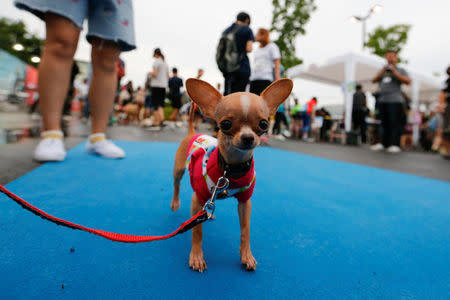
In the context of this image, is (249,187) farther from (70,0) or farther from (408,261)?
(70,0)

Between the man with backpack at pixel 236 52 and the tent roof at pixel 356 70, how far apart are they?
5.90 m

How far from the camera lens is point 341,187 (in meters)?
2.08

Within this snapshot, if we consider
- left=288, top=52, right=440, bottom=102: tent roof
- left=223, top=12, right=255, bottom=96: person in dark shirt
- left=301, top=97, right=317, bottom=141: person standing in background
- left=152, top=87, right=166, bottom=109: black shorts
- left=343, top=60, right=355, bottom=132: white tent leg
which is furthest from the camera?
left=301, top=97, right=317, bottom=141: person standing in background

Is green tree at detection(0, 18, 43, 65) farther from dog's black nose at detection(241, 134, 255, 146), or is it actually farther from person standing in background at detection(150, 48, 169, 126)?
dog's black nose at detection(241, 134, 255, 146)

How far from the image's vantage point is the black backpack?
3.34 meters

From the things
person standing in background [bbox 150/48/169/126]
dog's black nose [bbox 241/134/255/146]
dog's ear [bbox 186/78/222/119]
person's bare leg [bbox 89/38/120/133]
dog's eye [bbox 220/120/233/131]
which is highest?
person standing in background [bbox 150/48/169/126]

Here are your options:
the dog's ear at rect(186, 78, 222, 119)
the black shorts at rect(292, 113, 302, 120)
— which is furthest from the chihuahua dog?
the black shorts at rect(292, 113, 302, 120)

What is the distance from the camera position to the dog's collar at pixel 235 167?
34.7 inches

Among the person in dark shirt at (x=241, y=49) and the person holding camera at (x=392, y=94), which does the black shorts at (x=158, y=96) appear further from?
the person holding camera at (x=392, y=94)

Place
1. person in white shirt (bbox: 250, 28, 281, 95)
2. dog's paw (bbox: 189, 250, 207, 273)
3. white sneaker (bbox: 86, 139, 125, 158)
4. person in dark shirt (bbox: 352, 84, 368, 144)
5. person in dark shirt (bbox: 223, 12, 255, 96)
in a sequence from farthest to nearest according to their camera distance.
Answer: person in dark shirt (bbox: 352, 84, 368, 144) < person in white shirt (bbox: 250, 28, 281, 95) < person in dark shirt (bbox: 223, 12, 255, 96) < white sneaker (bbox: 86, 139, 125, 158) < dog's paw (bbox: 189, 250, 207, 273)

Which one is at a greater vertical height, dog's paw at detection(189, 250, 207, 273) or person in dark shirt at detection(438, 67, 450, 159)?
person in dark shirt at detection(438, 67, 450, 159)

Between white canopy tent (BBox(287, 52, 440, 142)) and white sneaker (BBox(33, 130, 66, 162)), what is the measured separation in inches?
292

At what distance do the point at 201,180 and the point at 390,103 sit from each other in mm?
5380

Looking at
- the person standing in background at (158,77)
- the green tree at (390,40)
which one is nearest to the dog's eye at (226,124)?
the person standing in background at (158,77)
